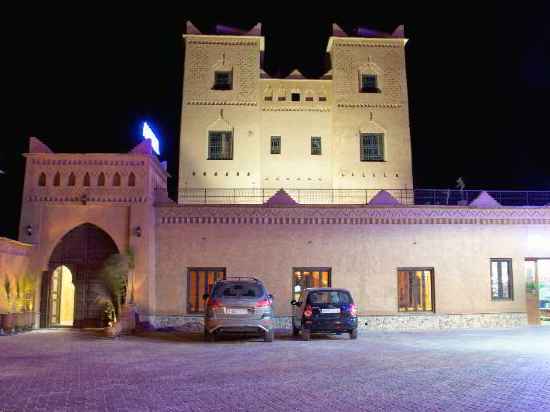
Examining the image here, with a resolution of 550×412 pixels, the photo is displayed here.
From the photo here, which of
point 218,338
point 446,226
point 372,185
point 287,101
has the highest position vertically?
point 287,101

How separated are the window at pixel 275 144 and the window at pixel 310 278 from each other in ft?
27.4

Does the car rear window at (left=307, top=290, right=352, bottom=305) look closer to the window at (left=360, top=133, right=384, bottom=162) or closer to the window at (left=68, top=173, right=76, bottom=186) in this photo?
the window at (left=68, top=173, right=76, bottom=186)

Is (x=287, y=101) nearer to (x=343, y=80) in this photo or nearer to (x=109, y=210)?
(x=343, y=80)

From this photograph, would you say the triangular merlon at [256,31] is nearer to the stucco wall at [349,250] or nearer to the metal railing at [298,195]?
the metal railing at [298,195]

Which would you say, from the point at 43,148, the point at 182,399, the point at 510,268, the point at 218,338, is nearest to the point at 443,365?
the point at 182,399

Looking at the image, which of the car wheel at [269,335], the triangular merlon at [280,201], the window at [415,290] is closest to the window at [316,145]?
the triangular merlon at [280,201]

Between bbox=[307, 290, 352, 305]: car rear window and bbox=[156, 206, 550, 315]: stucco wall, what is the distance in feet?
10.6

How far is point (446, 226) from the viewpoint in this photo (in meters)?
20.2

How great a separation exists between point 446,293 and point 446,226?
94.6 inches

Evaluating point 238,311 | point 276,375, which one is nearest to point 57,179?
point 238,311

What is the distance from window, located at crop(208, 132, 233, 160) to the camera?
26.0 meters

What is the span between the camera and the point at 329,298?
16328 mm

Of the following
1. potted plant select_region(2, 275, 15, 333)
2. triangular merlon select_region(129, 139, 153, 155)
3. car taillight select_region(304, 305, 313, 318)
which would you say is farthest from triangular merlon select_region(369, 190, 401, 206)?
potted plant select_region(2, 275, 15, 333)

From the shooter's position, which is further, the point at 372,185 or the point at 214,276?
the point at 372,185
